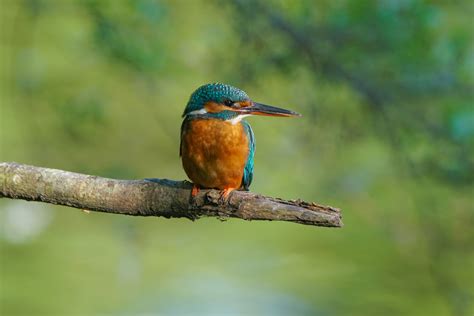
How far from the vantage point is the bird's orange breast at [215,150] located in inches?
152

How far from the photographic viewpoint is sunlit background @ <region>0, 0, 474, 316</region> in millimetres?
6109

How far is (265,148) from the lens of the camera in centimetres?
812

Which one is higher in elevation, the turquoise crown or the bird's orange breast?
the turquoise crown

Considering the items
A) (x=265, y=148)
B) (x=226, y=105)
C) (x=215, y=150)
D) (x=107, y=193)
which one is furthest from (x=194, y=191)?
(x=265, y=148)

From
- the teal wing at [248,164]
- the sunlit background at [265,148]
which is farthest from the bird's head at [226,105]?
the sunlit background at [265,148]

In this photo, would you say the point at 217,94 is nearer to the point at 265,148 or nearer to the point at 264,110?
the point at 264,110

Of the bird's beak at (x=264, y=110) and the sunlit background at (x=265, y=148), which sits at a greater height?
the sunlit background at (x=265, y=148)

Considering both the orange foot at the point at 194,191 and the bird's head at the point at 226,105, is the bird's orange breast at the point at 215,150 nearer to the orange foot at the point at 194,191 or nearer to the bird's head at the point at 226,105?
the bird's head at the point at 226,105

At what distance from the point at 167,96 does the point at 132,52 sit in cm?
218

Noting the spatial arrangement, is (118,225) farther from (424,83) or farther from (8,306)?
(424,83)

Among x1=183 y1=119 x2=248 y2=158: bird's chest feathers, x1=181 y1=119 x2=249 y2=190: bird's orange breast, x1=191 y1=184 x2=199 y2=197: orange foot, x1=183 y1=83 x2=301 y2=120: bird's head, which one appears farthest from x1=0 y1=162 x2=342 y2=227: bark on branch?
x1=183 y1=83 x2=301 y2=120: bird's head

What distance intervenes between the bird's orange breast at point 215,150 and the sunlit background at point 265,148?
203 centimetres

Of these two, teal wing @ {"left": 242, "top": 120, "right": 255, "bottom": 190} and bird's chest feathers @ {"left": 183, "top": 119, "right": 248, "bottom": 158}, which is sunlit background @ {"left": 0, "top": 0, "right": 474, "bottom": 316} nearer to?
teal wing @ {"left": 242, "top": 120, "right": 255, "bottom": 190}

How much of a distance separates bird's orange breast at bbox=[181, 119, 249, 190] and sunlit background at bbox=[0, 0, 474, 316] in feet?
6.66
